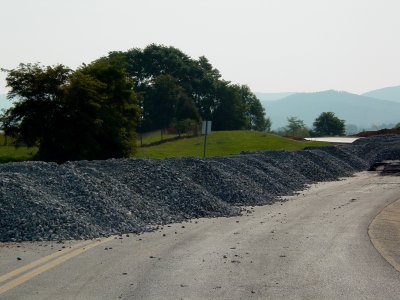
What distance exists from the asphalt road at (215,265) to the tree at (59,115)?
2500 centimetres

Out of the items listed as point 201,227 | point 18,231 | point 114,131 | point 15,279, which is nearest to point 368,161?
point 114,131

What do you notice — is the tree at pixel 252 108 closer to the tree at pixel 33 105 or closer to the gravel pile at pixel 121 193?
the tree at pixel 33 105

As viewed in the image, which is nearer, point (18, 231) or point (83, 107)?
point (18, 231)

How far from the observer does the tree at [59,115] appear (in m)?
39.1

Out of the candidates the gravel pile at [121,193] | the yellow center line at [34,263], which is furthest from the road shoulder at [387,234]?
the yellow center line at [34,263]

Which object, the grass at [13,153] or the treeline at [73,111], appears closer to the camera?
the treeline at [73,111]

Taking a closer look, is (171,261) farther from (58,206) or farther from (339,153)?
(339,153)

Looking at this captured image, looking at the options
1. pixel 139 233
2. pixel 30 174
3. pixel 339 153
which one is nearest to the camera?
pixel 139 233

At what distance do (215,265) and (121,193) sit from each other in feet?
24.3

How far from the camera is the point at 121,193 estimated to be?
16.7 meters

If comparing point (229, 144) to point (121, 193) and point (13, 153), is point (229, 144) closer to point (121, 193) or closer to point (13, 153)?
point (13, 153)

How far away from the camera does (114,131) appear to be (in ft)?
137

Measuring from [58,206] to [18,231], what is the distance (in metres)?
1.61

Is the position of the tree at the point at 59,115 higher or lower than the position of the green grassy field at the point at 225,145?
higher
